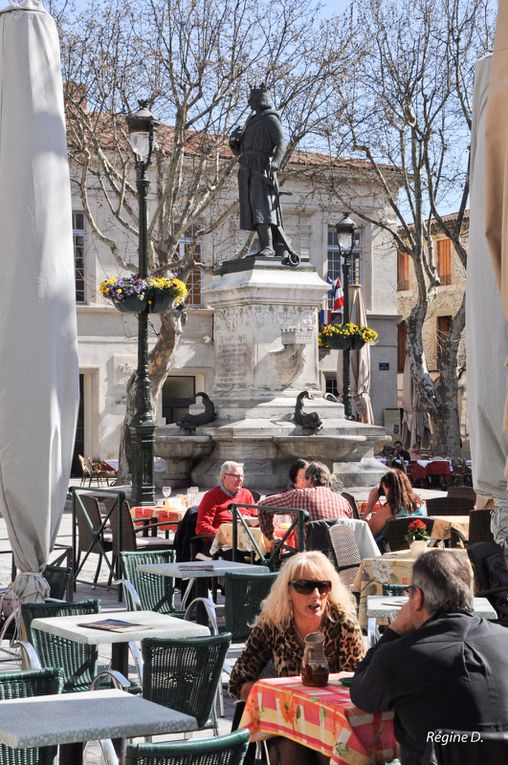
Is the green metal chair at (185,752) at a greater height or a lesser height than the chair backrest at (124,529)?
greater

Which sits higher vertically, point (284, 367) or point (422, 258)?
point (422, 258)

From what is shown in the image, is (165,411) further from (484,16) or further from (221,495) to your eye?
(221,495)

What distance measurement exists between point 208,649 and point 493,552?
126 inches

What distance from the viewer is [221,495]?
11.9 metres

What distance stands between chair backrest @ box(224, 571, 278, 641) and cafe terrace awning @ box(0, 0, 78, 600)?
1076mm

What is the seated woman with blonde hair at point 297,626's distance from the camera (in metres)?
5.96

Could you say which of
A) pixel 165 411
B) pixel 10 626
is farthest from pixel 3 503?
pixel 165 411

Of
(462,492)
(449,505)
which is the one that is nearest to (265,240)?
(462,492)

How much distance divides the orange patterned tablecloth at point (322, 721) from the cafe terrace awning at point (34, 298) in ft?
8.75

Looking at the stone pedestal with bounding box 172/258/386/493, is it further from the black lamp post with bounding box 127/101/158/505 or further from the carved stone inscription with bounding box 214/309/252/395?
the black lamp post with bounding box 127/101/158/505

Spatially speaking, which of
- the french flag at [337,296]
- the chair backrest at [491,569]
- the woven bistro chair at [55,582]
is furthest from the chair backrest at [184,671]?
the french flag at [337,296]

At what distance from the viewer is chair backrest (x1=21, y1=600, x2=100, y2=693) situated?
658 cm

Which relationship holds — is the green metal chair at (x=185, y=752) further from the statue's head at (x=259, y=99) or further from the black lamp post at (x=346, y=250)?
the black lamp post at (x=346, y=250)

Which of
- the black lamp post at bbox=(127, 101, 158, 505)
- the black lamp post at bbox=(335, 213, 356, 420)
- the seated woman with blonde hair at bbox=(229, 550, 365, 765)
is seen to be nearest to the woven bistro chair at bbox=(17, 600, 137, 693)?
the seated woman with blonde hair at bbox=(229, 550, 365, 765)
